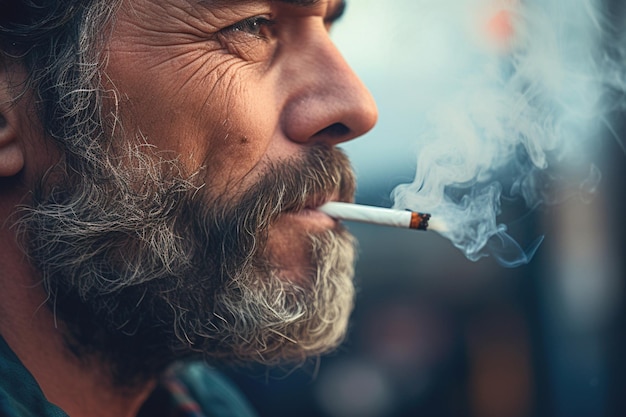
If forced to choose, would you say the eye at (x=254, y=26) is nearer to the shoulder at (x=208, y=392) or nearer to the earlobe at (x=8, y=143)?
the earlobe at (x=8, y=143)

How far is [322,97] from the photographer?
6.16 ft

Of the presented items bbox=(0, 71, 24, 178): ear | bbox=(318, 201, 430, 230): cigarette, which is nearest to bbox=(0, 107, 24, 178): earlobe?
bbox=(0, 71, 24, 178): ear

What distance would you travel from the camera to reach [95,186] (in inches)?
68.3

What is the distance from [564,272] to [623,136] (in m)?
3.09

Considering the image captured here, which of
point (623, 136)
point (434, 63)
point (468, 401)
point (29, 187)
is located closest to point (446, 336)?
A: point (468, 401)

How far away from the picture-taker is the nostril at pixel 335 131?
1919 mm

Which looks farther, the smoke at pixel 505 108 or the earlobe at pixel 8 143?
the smoke at pixel 505 108

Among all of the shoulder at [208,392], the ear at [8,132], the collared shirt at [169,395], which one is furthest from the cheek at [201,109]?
the shoulder at [208,392]

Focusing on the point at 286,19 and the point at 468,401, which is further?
the point at 468,401

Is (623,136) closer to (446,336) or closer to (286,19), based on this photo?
(286,19)

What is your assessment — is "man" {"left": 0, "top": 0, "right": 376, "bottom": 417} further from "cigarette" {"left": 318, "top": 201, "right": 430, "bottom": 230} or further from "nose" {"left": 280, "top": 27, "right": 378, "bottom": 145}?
"cigarette" {"left": 318, "top": 201, "right": 430, "bottom": 230}

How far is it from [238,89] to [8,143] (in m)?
0.58

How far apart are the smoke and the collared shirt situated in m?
1.04

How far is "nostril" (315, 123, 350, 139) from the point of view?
75.6 inches
